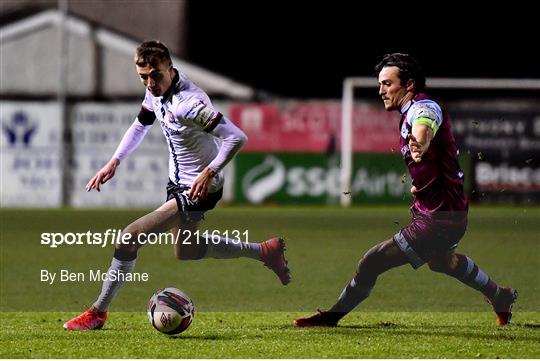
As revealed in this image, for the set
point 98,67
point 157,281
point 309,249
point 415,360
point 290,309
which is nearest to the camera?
point 415,360

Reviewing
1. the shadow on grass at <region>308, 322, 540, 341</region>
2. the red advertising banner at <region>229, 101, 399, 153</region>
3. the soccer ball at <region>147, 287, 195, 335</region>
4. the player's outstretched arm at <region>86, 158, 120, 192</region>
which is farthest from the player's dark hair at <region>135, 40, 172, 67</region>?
the red advertising banner at <region>229, 101, 399, 153</region>

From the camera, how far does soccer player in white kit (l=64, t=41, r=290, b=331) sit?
7977mm

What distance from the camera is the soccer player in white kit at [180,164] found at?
798cm

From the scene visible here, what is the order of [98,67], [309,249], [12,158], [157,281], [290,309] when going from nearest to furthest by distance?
[290,309] → [157,281] → [309,249] → [12,158] → [98,67]

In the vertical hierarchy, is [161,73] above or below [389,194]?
above

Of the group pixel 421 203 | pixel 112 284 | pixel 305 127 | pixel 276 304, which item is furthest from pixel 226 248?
pixel 305 127

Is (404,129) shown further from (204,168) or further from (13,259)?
(13,259)

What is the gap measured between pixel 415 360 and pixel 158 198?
14881mm

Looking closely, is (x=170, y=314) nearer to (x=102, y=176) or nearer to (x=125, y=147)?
(x=102, y=176)

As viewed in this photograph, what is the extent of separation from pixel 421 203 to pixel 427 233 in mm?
201

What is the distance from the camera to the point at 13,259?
12641 mm

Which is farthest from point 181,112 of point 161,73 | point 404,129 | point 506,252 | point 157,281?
point 506,252

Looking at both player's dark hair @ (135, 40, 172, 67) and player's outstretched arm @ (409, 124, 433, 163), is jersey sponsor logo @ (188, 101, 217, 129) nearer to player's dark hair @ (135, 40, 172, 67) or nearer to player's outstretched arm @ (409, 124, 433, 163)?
player's dark hair @ (135, 40, 172, 67)

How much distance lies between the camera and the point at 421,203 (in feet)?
26.2
